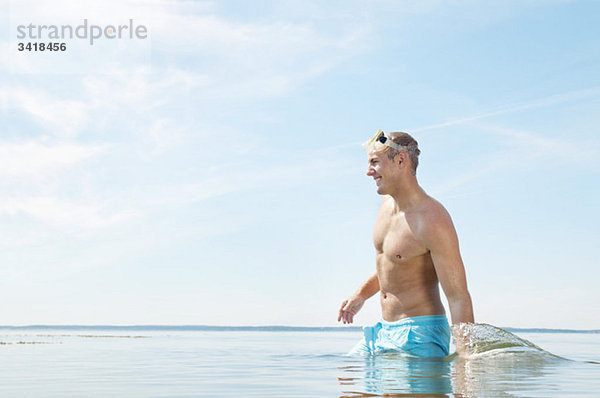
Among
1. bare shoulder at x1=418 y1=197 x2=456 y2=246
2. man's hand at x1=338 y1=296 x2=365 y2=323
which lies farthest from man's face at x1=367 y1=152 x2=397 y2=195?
man's hand at x1=338 y1=296 x2=365 y2=323

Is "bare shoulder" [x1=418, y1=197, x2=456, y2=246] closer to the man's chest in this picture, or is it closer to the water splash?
the man's chest

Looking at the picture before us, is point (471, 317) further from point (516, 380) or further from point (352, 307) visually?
point (352, 307)

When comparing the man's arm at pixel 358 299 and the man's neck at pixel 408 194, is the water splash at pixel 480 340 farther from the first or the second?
the man's arm at pixel 358 299

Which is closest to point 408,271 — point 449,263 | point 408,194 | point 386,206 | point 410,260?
point 410,260

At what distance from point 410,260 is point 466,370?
1374mm

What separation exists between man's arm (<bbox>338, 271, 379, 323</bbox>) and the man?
1.63ft

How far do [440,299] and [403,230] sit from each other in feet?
2.53

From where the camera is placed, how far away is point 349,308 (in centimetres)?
772

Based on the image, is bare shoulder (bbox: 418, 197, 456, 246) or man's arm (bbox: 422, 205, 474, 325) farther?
bare shoulder (bbox: 418, 197, 456, 246)

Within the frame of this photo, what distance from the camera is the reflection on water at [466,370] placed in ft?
13.7

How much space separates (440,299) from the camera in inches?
263

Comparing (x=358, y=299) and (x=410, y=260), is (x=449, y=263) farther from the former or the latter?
(x=358, y=299)

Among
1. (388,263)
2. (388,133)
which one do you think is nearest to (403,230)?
(388,263)

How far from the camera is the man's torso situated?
21.2 feet
